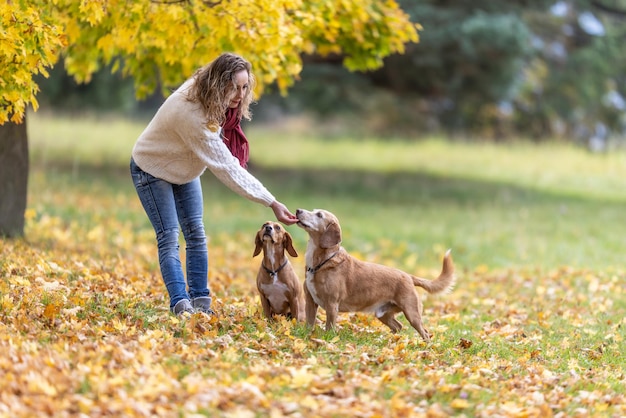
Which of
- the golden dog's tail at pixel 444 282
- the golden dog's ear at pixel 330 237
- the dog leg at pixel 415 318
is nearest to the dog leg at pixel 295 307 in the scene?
the golden dog's ear at pixel 330 237

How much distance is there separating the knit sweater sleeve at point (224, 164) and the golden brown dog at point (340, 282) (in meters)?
0.34

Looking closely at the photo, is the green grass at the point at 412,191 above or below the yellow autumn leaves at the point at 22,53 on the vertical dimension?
below

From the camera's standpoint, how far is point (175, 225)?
6.60 metres

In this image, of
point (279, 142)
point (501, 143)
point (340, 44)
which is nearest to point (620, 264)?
point (340, 44)

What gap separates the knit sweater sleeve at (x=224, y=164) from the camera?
20.2 ft

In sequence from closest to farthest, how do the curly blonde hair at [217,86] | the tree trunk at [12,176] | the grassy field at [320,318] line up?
the grassy field at [320,318], the curly blonde hair at [217,86], the tree trunk at [12,176]

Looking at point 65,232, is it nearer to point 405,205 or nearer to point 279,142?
point 405,205

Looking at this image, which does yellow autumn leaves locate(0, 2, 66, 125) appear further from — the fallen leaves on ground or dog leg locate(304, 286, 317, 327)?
dog leg locate(304, 286, 317, 327)

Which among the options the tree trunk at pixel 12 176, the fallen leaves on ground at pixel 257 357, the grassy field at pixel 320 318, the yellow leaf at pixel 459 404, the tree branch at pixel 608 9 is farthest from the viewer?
the tree branch at pixel 608 9

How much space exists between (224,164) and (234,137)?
44 centimetres

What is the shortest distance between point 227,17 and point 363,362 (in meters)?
3.72

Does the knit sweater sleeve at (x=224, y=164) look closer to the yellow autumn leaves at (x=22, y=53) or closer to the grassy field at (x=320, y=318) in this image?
the grassy field at (x=320, y=318)

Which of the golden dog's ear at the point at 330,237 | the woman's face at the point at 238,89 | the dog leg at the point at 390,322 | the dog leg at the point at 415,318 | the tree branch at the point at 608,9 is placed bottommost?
the dog leg at the point at 390,322

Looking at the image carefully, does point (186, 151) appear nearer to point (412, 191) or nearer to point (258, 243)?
point (258, 243)
